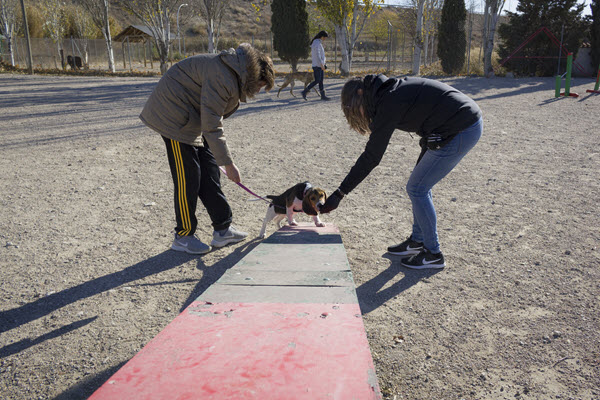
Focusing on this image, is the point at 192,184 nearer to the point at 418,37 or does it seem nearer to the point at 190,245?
the point at 190,245

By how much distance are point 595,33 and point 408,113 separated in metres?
22.9

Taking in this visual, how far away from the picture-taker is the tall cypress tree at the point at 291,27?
80.0 feet

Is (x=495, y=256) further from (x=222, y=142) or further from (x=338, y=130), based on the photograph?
(x=338, y=130)

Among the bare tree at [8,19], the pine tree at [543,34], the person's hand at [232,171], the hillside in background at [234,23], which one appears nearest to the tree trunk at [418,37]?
the pine tree at [543,34]

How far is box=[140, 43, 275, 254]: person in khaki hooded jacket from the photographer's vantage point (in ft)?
→ 11.2

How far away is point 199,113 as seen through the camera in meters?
3.72

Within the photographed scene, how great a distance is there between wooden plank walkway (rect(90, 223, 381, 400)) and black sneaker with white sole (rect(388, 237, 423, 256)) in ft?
3.87

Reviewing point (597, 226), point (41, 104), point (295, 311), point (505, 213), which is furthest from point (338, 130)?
point (41, 104)

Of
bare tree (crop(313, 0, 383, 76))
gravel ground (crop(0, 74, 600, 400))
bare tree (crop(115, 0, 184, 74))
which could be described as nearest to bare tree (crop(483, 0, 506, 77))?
bare tree (crop(313, 0, 383, 76))

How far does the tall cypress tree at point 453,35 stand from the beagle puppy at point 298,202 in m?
21.3

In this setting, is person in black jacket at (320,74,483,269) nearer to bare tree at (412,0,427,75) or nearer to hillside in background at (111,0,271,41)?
bare tree at (412,0,427,75)

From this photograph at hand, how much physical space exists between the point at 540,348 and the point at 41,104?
14.4 m

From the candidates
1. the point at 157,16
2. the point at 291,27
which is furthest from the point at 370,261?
the point at 157,16

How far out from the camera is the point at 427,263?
12.4 ft
